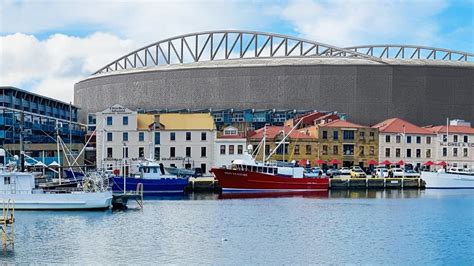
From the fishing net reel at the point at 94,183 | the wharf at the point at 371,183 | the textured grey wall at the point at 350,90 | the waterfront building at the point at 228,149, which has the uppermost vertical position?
the textured grey wall at the point at 350,90

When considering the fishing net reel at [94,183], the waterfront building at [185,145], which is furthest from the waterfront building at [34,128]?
the fishing net reel at [94,183]

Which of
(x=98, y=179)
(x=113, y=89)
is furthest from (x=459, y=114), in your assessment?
(x=98, y=179)

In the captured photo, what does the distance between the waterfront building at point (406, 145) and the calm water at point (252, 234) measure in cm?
4308

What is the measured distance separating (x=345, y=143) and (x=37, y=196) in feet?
196

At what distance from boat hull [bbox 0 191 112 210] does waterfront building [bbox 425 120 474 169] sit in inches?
2646

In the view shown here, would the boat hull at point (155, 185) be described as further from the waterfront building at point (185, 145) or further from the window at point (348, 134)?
the window at point (348, 134)

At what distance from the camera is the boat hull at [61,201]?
56031mm

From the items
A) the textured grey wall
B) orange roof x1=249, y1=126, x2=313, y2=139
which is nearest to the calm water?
orange roof x1=249, y1=126, x2=313, y2=139

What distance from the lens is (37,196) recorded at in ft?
184

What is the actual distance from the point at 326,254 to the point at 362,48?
143810mm

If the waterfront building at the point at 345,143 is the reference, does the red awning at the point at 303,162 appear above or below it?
below

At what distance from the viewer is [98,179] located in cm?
5853

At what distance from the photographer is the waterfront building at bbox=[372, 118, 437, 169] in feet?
360

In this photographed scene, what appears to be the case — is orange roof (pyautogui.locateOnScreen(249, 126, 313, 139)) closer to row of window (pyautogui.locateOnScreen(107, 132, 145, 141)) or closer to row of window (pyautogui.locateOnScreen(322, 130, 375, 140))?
row of window (pyautogui.locateOnScreen(322, 130, 375, 140))
